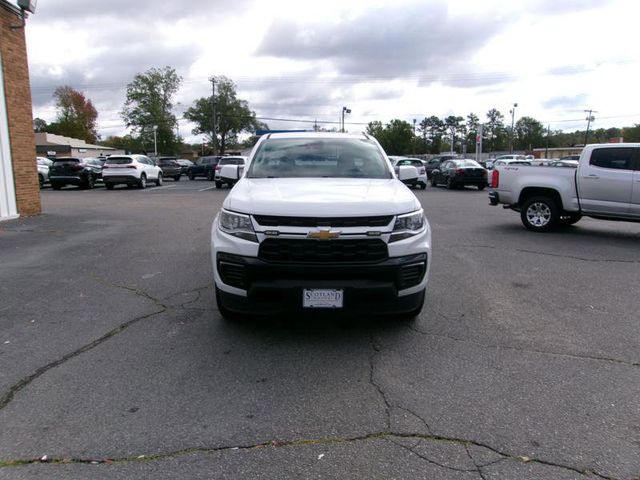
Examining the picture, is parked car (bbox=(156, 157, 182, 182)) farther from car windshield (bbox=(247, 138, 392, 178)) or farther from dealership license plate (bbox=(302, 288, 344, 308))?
dealership license plate (bbox=(302, 288, 344, 308))

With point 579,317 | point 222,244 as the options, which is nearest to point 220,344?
point 222,244

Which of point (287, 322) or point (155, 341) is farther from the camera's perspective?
point (287, 322)

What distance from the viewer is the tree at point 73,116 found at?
327 feet

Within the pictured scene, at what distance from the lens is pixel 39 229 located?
1112 centimetres

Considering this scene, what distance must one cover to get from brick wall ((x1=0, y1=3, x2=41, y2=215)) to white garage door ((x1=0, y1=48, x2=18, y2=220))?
13 cm

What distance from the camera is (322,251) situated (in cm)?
407

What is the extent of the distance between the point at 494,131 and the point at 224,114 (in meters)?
71.3

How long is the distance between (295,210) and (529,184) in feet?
27.6

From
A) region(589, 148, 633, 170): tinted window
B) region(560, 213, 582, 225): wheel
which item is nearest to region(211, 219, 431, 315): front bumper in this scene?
region(589, 148, 633, 170): tinted window

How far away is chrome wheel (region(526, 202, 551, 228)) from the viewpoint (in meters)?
10.9

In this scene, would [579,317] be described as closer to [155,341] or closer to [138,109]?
[155,341]

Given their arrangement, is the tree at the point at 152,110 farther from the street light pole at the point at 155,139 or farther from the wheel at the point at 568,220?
the wheel at the point at 568,220

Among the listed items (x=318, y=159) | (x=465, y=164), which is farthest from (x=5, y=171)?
(x=465, y=164)

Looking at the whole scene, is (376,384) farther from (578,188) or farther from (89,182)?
(89,182)
